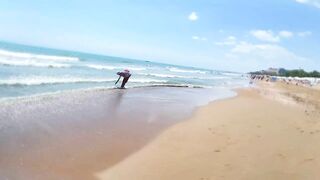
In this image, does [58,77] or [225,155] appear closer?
[225,155]

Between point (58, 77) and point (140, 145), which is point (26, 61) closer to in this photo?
point (58, 77)

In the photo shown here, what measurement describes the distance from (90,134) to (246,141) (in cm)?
399

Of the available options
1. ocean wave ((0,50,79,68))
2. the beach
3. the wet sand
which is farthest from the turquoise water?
the beach

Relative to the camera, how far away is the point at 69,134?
9641 mm

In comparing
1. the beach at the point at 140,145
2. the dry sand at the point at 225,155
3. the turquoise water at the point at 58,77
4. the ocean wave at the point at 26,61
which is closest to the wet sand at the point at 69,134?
the beach at the point at 140,145

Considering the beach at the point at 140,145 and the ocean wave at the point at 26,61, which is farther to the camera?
the ocean wave at the point at 26,61

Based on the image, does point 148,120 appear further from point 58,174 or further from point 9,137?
point 58,174

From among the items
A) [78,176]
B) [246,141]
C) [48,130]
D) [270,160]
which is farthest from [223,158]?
[48,130]

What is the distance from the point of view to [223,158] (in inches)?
337

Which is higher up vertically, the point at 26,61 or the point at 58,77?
the point at 58,77

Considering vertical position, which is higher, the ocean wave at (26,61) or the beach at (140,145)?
the beach at (140,145)

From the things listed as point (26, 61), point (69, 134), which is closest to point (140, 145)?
point (69, 134)

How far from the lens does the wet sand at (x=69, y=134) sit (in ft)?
23.2

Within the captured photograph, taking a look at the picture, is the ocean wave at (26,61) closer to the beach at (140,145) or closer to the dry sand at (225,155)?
the beach at (140,145)
